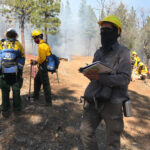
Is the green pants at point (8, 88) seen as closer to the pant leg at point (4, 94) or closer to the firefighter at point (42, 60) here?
the pant leg at point (4, 94)

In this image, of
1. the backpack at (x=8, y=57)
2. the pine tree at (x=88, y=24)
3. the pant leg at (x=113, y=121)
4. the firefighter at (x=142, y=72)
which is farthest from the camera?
the pine tree at (x=88, y=24)

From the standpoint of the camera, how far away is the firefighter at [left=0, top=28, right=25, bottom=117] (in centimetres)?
390

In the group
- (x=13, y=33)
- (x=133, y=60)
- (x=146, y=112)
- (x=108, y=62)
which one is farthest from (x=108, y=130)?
(x=133, y=60)

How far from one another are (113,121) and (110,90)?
0.44m

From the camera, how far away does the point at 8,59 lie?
154 inches

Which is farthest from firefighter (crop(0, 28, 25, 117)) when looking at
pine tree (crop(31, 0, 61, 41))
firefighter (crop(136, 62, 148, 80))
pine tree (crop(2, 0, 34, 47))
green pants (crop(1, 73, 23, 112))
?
pine tree (crop(31, 0, 61, 41))

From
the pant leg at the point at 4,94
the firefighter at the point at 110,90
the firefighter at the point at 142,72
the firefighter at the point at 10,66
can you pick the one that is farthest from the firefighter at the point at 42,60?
the firefighter at the point at 142,72

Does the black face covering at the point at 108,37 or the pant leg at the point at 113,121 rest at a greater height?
the black face covering at the point at 108,37

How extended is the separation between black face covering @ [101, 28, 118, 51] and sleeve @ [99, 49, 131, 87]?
10.5 inches

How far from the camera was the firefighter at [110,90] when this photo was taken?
2.13 m

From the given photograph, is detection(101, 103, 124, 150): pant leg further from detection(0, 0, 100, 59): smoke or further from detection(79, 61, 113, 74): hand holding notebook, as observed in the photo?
detection(0, 0, 100, 59): smoke

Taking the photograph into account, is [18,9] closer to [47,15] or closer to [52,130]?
[47,15]

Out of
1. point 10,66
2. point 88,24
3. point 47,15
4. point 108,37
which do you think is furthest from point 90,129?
point 88,24

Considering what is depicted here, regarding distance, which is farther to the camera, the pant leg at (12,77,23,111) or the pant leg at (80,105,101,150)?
the pant leg at (12,77,23,111)
